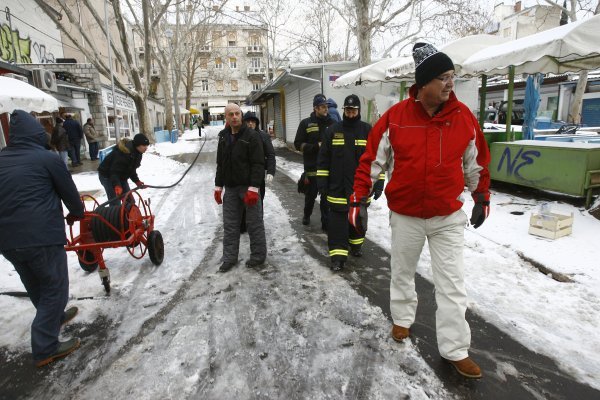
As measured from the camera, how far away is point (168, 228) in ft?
21.1

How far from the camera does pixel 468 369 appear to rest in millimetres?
2529

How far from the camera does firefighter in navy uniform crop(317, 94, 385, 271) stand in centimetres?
428

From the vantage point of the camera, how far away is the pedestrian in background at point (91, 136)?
49.2 ft

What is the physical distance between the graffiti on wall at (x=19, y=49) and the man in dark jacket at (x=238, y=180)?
12637mm

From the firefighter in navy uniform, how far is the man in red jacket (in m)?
1.52

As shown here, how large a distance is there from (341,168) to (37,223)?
2.93 metres

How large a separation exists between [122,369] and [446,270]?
2438mm

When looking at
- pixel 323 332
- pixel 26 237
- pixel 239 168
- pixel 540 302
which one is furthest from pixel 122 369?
pixel 540 302

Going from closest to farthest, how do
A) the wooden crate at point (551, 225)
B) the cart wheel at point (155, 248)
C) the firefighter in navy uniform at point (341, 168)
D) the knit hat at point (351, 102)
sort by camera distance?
1. the knit hat at point (351, 102)
2. the firefighter in navy uniform at point (341, 168)
3. the cart wheel at point (155, 248)
4. the wooden crate at point (551, 225)

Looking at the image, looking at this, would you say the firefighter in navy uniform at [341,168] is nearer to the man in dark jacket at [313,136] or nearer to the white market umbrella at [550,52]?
the man in dark jacket at [313,136]

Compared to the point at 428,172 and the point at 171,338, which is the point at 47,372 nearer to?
the point at 171,338

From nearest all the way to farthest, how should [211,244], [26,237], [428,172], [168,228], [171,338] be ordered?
[428,172], [26,237], [171,338], [211,244], [168,228]

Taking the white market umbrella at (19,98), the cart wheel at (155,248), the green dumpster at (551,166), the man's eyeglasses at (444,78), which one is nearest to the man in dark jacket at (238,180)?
the cart wheel at (155,248)

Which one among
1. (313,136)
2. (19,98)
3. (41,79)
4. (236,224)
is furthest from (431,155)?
(41,79)
